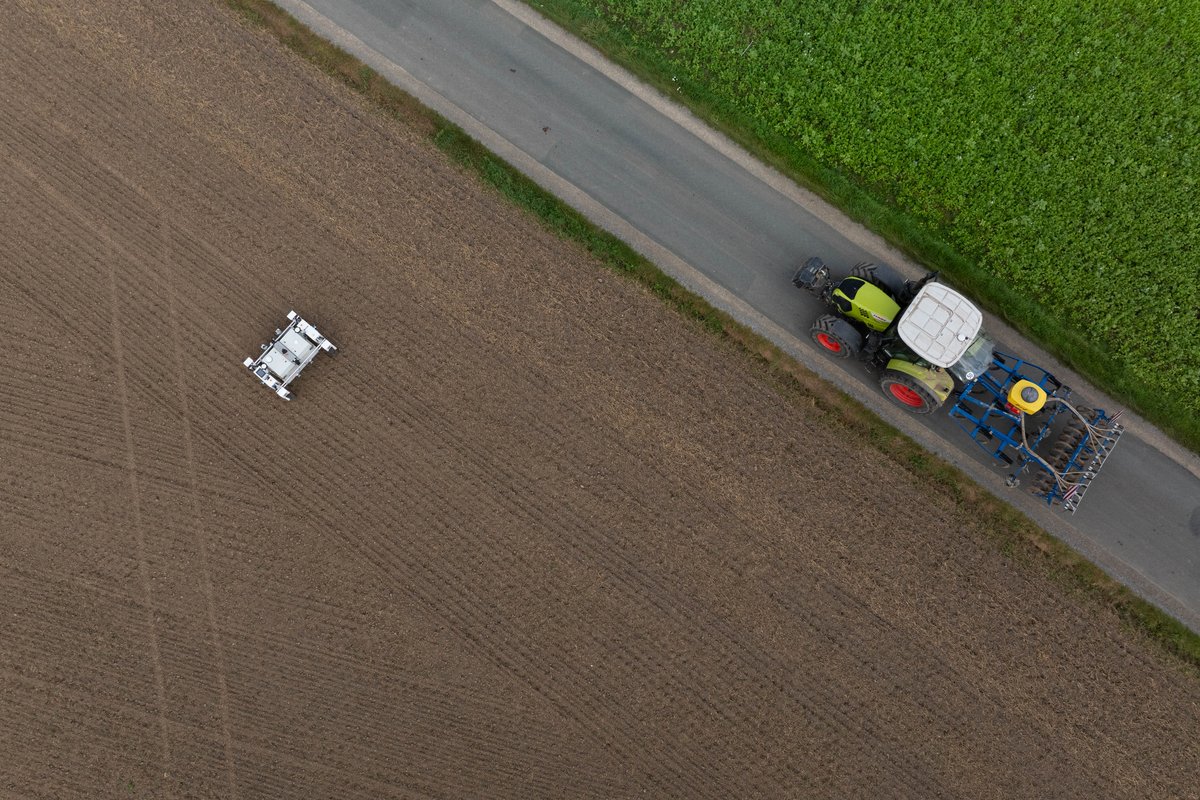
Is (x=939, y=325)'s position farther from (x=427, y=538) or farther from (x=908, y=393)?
(x=427, y=538)

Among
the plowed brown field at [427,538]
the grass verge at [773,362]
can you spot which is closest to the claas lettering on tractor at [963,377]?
the grass verge at [773,362]

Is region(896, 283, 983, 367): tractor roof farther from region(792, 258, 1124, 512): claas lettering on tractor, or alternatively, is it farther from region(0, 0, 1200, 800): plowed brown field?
region(0, 0, 1200, 800): plowed brown field

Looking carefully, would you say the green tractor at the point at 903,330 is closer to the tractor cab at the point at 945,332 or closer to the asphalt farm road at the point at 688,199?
the tractor cab at the point at 945,332

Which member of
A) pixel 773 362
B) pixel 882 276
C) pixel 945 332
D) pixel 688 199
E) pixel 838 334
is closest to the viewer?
pixel 945 332

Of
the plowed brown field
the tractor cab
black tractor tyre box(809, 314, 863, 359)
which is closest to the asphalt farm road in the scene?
black tractor tyre box(809, 314, 863, 359)

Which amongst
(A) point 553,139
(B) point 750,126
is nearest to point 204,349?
(A) point 553,139

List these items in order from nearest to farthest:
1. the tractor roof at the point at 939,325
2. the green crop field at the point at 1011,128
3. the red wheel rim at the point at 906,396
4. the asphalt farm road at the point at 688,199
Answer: the tractor roof at the point at 939,325 → the red wheel rim at the point at 906,396 → the asphalt farm road at the point at 688,199 → the green crop field at the point at 1011,128

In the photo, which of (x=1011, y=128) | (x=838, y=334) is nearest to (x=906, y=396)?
(x=838, y=334)
